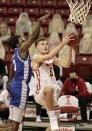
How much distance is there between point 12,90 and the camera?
3.76m

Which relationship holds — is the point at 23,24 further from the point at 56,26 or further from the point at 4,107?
the point at 4,107

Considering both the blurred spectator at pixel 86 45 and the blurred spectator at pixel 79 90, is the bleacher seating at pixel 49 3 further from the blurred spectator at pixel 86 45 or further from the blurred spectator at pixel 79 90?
the blurred spectator at pixel 79 90

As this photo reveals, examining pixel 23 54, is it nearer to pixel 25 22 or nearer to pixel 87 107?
pixel 87 107

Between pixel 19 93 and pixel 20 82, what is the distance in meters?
0.13

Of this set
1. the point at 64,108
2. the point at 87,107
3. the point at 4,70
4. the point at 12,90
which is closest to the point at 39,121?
the point at 64,108

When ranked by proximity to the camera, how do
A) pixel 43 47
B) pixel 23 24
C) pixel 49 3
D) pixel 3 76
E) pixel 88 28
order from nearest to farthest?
1. pixel 43 47
2. pixel 3 76
3. pixel 88 28
4. pixel 23 24
5. pixel 49 3

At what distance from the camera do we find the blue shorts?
3719 mm

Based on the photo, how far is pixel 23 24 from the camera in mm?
8672

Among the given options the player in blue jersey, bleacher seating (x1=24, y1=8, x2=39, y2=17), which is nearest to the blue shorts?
the player in blue jersey

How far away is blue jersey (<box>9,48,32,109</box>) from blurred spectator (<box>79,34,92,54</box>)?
4293mm

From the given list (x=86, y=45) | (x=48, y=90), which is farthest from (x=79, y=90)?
(x=48, y=90)

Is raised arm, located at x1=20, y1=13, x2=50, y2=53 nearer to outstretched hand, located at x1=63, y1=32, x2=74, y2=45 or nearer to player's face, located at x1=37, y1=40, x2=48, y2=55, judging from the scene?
player's face, located at x1=37, y1=40, x2=48, y2=55

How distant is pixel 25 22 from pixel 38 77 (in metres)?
5.35

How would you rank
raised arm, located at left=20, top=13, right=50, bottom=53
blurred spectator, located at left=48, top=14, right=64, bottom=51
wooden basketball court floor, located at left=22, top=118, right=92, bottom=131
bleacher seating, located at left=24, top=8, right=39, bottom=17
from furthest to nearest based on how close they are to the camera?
1. bleacher seating, located at left=24, top=8, right=39, bottom=17
2. blurred spectator, located at left=48, top=14, right=64, bottom=51
3. wooden basketball court floor, located at left=22, top=118, right=92, bottom=131
4. raised arm, located at left=20, top=13, right=50, bottom=53
